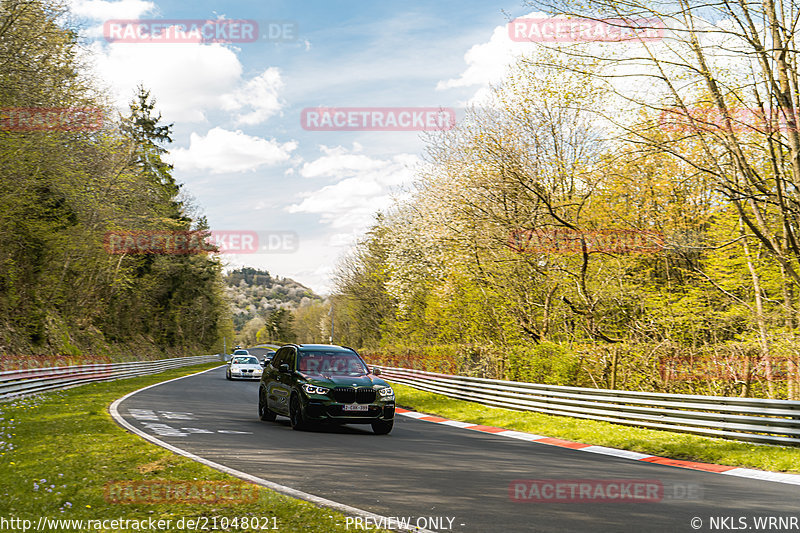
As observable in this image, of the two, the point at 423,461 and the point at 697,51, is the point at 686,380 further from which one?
the point at 423,461

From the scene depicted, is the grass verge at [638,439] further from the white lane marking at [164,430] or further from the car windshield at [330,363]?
the white lane marking at [164,430]

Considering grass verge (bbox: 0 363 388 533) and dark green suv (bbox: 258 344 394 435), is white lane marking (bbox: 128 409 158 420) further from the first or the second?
dark green suv (bbox: 258 344 394 435)

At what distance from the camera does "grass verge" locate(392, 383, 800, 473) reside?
1099cm

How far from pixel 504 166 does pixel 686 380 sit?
34.8 ft

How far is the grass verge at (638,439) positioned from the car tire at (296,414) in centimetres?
577

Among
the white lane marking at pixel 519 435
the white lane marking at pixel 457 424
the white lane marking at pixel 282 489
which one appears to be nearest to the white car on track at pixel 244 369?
the white lane marking at pixel 457 424

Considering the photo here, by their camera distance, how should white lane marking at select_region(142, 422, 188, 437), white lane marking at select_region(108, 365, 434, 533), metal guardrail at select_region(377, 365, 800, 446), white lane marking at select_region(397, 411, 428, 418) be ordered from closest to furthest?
white lane marking at select_region(108, 365, 434, 533) → metal guardrail at select_region(377, 365, 800, 446) → white lane marking at select_region(142, 422, 188, 437) → white lane marking at select_region(397, 411, 428, 418)

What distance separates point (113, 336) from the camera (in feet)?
171

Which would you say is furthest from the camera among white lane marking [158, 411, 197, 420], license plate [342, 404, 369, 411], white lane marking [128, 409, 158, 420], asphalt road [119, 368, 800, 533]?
white lane marking [158, 411, 197, 420]

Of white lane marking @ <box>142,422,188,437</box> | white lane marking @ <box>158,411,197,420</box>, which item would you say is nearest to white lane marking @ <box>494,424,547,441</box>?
white lane marking @ <box>142,422,188,437</box>

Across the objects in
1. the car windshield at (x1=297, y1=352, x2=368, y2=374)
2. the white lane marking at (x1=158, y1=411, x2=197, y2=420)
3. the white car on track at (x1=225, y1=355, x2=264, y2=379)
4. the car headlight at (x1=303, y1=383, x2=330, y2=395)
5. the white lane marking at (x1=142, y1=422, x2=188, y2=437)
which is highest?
the car windshield at (x1=297, y1=352, x2=368, y2=374)

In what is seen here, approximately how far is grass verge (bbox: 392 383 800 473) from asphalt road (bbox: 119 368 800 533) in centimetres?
155

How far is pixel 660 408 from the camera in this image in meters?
15.3

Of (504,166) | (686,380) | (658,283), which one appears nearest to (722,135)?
(686,380)
